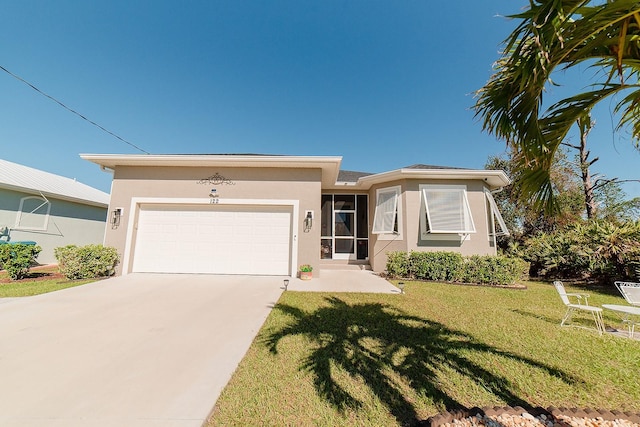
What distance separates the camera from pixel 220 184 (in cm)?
884

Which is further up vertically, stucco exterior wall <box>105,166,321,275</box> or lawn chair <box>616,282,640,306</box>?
stucco exterior wall <box>105,166,321,275</box>

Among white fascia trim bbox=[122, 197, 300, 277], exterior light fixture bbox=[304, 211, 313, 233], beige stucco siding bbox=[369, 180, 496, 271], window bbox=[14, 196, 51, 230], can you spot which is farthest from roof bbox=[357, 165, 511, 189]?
window bbox=[14, 196, 51, 230]

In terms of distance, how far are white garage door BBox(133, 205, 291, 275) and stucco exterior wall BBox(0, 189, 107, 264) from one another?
7294 millimetres

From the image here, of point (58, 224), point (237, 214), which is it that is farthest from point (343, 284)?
point (58, 224)

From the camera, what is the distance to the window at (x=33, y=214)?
10908 millimetres

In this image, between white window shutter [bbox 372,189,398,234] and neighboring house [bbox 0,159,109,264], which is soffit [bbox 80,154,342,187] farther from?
neighboring house [bbox 0,159,109,264]

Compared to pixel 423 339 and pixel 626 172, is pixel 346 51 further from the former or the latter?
pixel 626 172

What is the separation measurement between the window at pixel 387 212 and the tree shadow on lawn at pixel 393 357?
532 cm

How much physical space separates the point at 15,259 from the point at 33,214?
5.95 m

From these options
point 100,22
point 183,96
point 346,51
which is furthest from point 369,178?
point 100,22

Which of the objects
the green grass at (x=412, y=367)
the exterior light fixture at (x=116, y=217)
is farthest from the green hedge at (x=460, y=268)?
the exterior light fixture at (x=116, y=217)

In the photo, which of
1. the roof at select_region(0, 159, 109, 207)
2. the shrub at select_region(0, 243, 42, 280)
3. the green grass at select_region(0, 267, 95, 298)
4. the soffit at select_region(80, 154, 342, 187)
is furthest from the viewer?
the roof at select_region(0, 159, 109, 207)

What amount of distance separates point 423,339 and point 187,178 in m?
8.96

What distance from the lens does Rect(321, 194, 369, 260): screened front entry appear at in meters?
11.3
